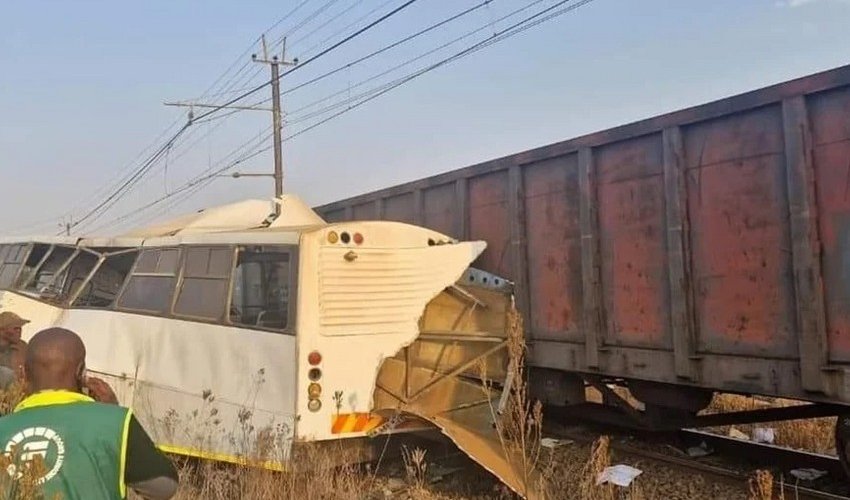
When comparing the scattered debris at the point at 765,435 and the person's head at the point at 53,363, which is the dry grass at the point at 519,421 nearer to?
the person's head at the point at 53,363

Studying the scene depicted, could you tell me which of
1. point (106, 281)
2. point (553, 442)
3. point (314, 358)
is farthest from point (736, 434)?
point (106, 281)

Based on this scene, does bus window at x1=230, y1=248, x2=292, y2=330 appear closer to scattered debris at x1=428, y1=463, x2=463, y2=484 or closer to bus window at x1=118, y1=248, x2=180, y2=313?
bus window at x1=118, y1=248, x2=180, y2=313

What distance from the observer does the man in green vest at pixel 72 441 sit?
229cm

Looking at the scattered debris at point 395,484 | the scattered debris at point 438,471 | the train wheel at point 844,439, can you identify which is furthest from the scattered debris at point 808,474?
the scattered debris at point 395,484

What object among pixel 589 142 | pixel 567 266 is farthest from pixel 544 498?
pixel 589 142

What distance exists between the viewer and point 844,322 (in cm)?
487

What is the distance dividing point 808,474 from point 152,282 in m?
5.64

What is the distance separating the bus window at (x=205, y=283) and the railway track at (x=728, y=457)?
3.90 metres

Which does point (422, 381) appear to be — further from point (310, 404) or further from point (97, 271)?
point (97, 271)

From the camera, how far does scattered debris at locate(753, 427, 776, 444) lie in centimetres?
742

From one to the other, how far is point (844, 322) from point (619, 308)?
200cm

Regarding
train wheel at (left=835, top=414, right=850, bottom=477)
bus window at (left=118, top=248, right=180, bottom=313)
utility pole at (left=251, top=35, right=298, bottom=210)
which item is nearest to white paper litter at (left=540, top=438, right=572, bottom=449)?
train wheel at (left=835, top=414, right=850, bottom=477)

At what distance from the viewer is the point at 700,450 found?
279 inches

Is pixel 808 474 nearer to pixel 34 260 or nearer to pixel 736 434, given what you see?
pixel 736 434
